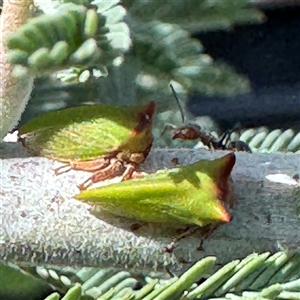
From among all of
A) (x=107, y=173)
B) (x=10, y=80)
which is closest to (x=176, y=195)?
(x=107, y=173)

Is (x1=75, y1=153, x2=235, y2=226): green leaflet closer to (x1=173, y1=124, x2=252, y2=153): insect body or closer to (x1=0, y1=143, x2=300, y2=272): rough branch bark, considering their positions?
(x1=0, y1=143, x2=300, y2=272): rough branch bark

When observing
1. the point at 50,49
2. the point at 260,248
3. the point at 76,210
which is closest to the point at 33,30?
the point at 50,49

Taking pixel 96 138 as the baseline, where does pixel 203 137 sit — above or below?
below

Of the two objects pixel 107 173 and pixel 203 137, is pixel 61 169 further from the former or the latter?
pixel 203 137

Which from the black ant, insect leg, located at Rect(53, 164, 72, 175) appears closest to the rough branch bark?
insect leg, located at Rect(53, 164, 72, 175)

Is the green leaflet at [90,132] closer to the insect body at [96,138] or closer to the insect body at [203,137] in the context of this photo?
the insect body at [96,138]

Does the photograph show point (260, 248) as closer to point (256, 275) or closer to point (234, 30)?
point (256, 275)
